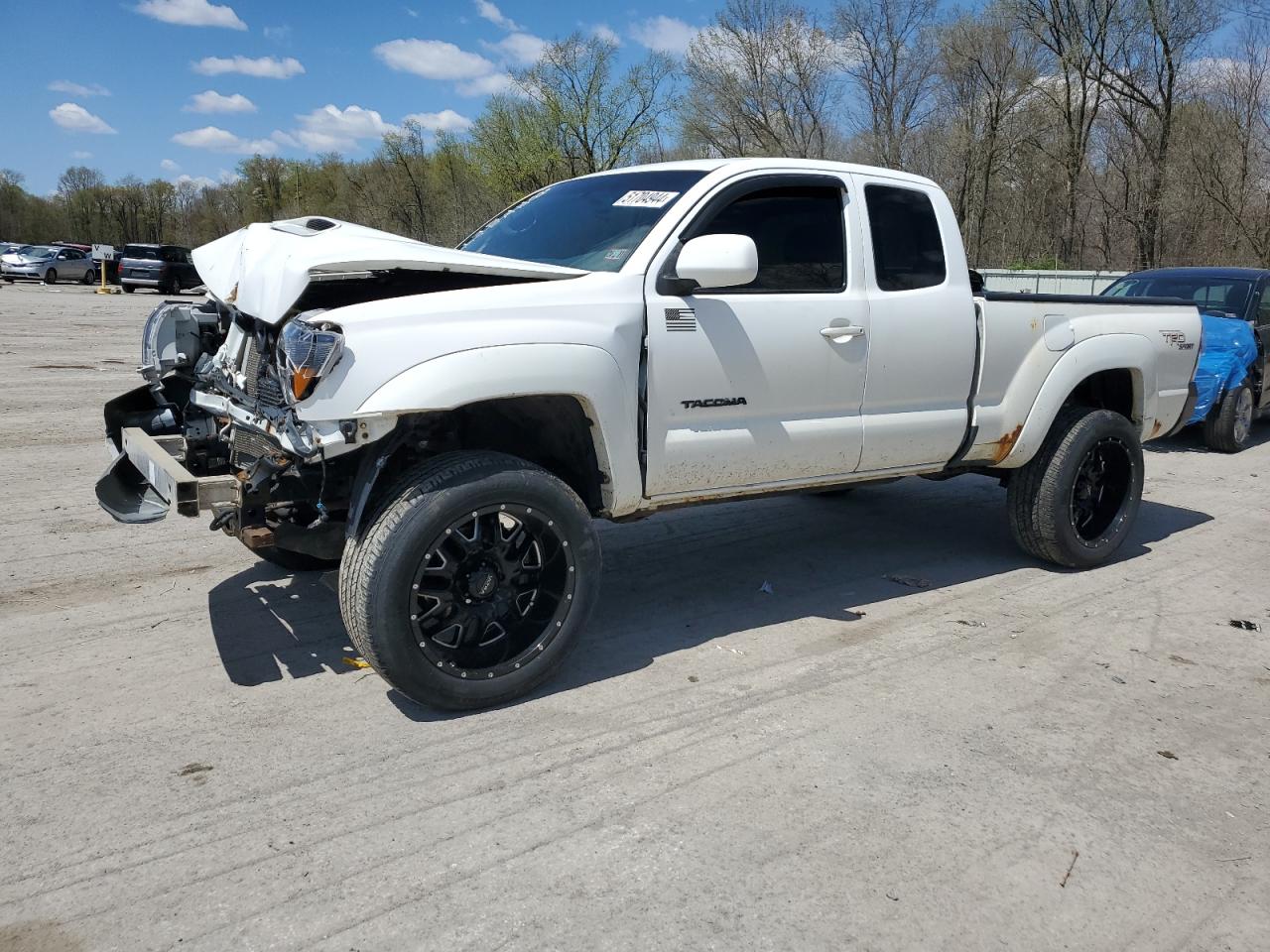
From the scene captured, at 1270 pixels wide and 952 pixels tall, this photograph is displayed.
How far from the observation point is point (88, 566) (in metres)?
5.27

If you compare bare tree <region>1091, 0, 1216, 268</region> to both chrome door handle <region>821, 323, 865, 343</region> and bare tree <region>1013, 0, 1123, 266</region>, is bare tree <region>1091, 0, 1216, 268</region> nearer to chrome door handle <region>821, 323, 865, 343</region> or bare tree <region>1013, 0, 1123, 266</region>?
bare tree <region>1013, 0, 1123, 266</region>

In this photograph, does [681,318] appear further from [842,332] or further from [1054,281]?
[1054,281]

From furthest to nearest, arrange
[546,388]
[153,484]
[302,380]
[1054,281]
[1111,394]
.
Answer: [1054,281]
[1111,394]
[153,484]
[546,388]
[302,380]

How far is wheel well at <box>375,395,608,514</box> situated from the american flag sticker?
51 cm

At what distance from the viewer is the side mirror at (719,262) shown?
12.6 ft

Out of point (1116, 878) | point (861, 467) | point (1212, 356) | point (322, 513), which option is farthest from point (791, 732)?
point (1212, 356)

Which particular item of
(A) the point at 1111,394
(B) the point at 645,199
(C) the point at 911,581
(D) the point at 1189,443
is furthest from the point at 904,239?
(D) the point at 1189,443

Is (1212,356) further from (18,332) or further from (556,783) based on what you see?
(18,332)

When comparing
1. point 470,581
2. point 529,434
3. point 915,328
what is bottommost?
point 470,581

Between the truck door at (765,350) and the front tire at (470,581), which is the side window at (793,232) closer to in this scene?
the truck door at (765,350)

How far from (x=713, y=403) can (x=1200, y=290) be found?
8.79 metres

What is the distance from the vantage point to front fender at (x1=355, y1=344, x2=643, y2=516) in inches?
132

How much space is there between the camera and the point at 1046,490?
546 cm

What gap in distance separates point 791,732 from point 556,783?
3.04 feet
